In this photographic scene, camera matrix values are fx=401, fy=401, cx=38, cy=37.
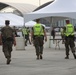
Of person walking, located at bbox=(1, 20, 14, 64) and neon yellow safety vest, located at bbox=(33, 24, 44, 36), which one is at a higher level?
neon yellow safety vest, located at bbox=(33, 24, 44, 36)

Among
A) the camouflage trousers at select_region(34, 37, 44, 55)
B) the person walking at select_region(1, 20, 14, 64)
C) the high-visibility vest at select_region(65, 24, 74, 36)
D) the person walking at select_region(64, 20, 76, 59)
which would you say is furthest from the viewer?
the high-visibility vest at select_region(65, 24, 74, 36)

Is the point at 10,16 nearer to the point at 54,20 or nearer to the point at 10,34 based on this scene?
the point at 54,20

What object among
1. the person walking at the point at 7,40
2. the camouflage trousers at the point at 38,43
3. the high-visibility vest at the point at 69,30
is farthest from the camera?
the high-visibility vest at the point at 69,30

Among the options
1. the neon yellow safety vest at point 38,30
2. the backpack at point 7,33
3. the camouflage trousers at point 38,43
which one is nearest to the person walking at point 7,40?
the backpack at point 7,33

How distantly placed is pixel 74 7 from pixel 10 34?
28.3ft

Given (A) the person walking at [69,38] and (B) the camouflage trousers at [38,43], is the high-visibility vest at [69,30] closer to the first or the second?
(A) the person walking at [69,38]

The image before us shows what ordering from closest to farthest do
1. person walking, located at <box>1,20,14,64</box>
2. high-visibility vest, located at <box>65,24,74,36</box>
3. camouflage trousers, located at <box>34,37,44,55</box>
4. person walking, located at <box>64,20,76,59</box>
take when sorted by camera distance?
person walking, located at <box>1,20,14,64</box>, camouflage trousers, located at <box>34,37,44,55</box>, person walking, located at <box>64,20,76,59</box>, high-visibility vest, located at <box>65,24,74,36</box>

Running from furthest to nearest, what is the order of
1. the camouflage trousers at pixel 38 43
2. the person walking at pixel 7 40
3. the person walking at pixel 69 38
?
the person walking at pixel 69 38 → the camouflage trousers at pixel 38 43 → the person walking at pixel 7 40

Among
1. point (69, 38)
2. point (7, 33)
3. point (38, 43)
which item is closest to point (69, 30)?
point (69, 38)

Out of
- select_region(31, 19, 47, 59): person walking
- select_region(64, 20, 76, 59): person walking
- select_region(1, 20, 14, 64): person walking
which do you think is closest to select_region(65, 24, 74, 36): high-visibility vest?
select_region(64, 20, 76, 59): person walking

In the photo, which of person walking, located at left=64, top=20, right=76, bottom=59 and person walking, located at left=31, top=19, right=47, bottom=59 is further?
person walking, located at left=64, top=20, right=76, bottom=59

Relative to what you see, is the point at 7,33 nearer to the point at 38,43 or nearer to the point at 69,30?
the point at 38,43

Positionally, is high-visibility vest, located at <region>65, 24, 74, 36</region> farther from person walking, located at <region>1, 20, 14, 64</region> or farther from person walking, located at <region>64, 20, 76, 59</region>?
person walking, located at <region>1, 20, 14, 64</region>

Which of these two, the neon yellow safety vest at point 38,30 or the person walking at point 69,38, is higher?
the neon yellow safety vest at point 38,30
